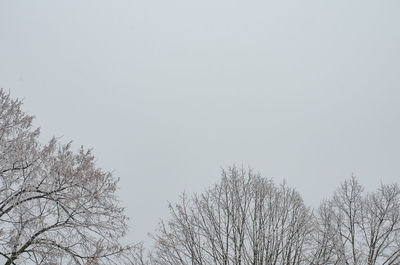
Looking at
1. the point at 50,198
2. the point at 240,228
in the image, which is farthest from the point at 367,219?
the point at 50,198

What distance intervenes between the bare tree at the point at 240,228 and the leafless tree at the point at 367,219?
396cm

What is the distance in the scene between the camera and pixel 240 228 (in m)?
16.6

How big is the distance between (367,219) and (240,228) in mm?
10807

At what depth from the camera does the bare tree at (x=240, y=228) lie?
15.4 m

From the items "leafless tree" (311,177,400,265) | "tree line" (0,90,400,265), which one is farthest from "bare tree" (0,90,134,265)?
"leafless tree" (311,177,400,265)

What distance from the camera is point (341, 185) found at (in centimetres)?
2523

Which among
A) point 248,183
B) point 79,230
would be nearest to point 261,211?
point 248,183

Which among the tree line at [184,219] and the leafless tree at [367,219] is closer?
the tree line at [184,219]

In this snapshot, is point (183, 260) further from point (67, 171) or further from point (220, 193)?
point (67, 171)

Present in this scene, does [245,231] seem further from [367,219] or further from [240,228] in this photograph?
[367,219]

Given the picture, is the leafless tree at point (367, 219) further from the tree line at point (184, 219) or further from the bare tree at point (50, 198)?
the bare tree at point (50, 198)

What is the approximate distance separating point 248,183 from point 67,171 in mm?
8576

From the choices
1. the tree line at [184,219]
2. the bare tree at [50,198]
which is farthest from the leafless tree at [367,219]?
the bare tree at [50,198]

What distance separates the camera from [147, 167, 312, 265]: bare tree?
1539 cm
